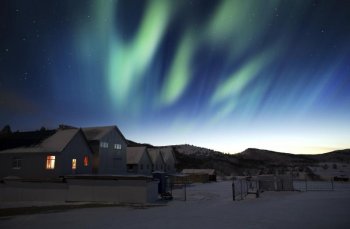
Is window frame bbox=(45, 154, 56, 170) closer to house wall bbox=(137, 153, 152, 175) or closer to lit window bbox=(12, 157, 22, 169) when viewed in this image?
lit window bbox=(12, 157, 22, 169)

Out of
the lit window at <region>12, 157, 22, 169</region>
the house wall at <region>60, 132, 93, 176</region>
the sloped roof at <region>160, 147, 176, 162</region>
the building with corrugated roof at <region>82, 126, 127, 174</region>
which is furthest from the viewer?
the sloped roof at <region>160, 147, 176, 162</region>

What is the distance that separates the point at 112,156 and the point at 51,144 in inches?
464

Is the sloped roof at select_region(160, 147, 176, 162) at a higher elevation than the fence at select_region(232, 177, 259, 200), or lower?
higher

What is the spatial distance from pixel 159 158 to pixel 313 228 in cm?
5894

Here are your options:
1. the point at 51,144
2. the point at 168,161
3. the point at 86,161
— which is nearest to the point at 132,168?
the point at 86,161

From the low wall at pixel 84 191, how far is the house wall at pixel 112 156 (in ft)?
43.1

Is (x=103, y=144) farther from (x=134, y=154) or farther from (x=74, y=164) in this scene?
(x=134, y=154)

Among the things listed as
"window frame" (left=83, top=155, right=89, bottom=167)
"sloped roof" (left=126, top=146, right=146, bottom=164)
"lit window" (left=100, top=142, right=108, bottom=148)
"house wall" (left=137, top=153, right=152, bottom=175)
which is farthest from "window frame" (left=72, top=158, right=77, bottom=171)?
"house wall" (left=137, top=153, right=152, bottom=175)

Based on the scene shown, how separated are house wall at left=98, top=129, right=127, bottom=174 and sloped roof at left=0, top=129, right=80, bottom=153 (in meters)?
6.64

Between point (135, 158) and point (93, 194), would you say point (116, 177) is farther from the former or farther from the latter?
point (135, 158)

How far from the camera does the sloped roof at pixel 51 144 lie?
3638 cm

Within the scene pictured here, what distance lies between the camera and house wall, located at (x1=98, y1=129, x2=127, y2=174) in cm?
4453

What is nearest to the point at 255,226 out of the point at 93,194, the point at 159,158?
the point at 93,194

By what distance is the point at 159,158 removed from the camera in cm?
7188
